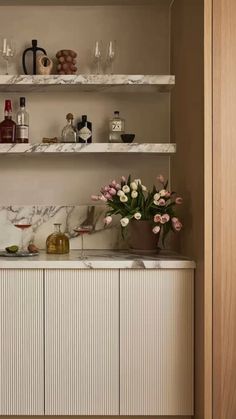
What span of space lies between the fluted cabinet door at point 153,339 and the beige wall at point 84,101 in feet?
2.54

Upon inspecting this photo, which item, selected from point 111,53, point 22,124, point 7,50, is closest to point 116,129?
point 111,53

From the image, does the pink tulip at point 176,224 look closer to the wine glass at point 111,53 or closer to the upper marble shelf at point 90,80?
the upper marble shelf at point 90,80

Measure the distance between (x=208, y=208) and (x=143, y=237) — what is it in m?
A: 0.50

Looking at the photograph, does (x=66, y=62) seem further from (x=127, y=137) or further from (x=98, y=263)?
(x=98, y=263)

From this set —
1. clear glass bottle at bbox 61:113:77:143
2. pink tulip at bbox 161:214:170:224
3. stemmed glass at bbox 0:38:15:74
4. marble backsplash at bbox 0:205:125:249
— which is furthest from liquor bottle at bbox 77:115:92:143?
pink tulip at bbox 161:214:170:224

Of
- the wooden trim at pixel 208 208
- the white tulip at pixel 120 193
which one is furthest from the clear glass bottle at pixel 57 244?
the wooden trim at pixel 208 208

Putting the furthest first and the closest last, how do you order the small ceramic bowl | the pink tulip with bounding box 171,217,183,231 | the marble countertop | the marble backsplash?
1. the marble backsplash
2. the small ceramic bowl
3. the pink tulip with bounding box 171,217,183,231
4. the marble countertop

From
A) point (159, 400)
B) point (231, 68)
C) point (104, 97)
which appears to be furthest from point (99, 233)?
point (231, 68)

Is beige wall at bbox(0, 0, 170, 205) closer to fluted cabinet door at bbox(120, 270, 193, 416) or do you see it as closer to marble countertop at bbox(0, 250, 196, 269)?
marble countertop at bbox(0, 250, 196, 269)

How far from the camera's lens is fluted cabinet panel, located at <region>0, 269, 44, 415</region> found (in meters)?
2.29

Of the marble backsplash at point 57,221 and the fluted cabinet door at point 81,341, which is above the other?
the marble backsplash at point 57,221

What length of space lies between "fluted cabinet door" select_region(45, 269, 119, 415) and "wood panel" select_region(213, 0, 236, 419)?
0.47 m

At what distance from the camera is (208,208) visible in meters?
2.16

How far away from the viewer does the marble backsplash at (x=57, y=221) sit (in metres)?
2.85
